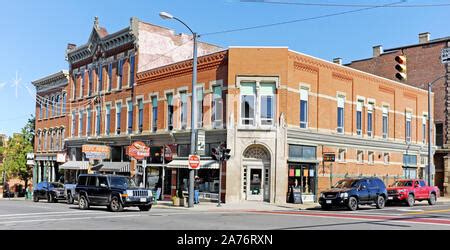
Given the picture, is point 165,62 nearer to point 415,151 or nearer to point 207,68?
point 207,68

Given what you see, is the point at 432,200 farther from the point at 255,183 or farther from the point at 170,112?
the point at 170,112

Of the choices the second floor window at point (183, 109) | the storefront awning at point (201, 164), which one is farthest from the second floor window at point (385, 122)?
the second floor window at point (183, 109)

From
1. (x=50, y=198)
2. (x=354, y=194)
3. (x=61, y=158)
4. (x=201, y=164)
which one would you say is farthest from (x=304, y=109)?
(x=61, y=158)

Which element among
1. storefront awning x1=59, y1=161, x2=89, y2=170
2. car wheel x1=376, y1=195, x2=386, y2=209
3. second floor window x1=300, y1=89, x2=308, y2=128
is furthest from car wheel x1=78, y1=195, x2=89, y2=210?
storefront awning x1=59, y1=161, x2=89, y2=170

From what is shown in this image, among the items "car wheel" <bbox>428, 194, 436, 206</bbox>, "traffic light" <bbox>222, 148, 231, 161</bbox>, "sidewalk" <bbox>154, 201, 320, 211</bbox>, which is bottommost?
"sidewalk" <bbox>154, 201, 320, 211</bbox>

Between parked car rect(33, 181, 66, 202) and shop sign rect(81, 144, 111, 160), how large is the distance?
463 centimetres

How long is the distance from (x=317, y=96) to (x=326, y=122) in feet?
6.57

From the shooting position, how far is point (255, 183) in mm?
31469

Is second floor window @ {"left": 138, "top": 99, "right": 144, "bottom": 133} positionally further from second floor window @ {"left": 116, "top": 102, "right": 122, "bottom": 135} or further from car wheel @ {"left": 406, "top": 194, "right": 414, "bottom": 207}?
car wheel @ {"left": 406, "top": 194, "right": 414, "bottom": 207}

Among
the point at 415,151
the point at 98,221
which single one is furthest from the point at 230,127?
the point at 415,151

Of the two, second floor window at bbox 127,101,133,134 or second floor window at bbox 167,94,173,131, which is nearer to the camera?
second floor window at bbox 167,94,173,131

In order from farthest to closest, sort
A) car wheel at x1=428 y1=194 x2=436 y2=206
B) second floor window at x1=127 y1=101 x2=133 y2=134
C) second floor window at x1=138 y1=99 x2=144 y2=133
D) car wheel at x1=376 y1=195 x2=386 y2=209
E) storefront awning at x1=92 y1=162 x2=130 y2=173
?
second floor window at x1=127 y1=101 x2=133 y2=134, storefront awning at x1=92 y1=162 x2=130 y2=173, second floor window at x1=138 y1=99 x2=144 y2=133, car wheel at x1=428 y1=194 x2=436 y2=206, car wheel at x1=376 y1=195 x2=386 y2=209

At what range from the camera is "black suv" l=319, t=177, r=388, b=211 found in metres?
25.6

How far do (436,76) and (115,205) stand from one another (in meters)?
33.3
